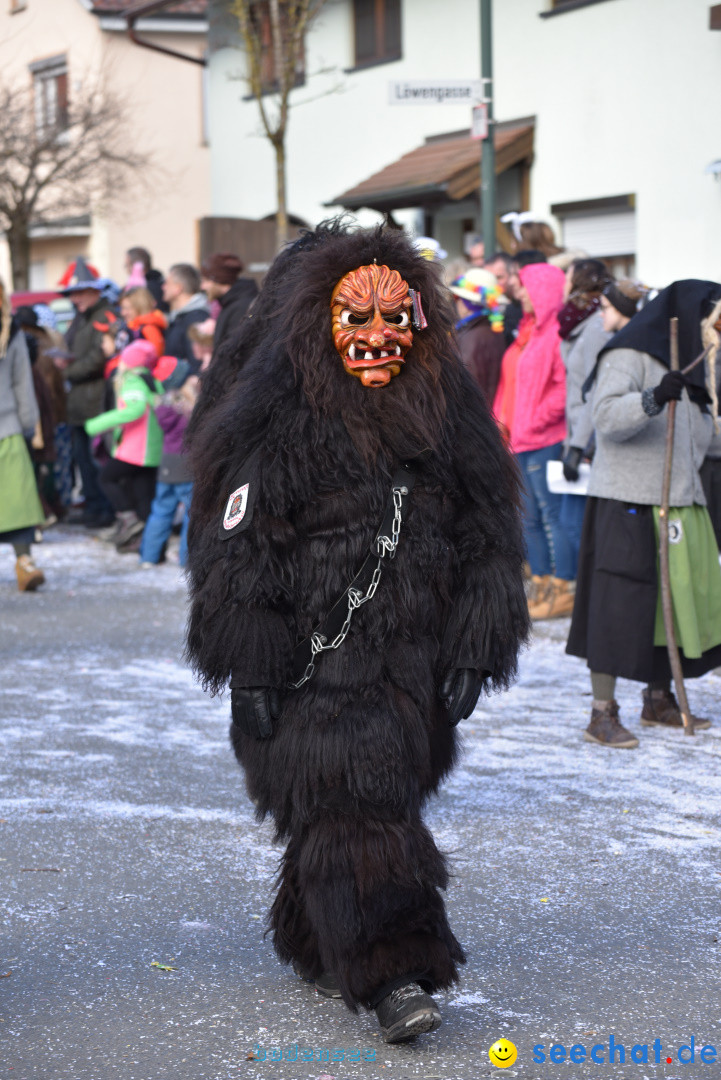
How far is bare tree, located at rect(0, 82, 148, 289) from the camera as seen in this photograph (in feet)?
86.2

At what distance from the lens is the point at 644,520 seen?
643 cm

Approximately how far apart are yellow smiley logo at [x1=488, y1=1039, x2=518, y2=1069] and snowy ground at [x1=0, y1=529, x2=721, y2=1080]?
0.08 feet

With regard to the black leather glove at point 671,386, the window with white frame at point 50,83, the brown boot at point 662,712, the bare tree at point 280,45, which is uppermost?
the window with white frame at point 50,83

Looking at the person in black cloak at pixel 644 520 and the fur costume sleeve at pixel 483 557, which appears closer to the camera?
the fur costume sleeve at pixel 483 557

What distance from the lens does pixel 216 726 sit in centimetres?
691

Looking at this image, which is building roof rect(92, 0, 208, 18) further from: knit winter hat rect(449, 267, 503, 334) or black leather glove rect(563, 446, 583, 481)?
black leather glove rect(563, 446, 583, 481)

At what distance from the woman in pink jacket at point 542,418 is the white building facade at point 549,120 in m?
2.01

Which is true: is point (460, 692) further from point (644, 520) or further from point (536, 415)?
point (536, 415)

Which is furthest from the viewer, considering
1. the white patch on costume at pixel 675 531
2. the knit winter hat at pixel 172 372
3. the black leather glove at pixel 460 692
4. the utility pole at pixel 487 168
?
the knit winter hat at pixel 172 372

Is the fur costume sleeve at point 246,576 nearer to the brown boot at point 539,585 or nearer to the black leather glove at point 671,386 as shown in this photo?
the black leather glove at point 671,386

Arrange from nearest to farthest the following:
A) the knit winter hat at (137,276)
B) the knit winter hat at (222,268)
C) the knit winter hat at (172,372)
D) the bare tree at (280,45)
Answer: the knit winter hat at (222,268) → the knit winter hat at (172,372) → the knit winter hat at (137,276) → the bare tree at (280,45)

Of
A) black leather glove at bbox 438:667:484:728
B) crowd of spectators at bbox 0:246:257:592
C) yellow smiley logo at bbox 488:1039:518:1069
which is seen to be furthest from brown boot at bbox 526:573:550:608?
yellow smiley logo at bbox 488:1039:518:1069

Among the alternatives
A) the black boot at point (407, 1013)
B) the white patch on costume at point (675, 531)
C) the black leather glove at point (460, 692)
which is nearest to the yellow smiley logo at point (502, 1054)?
the black boot at point (407, 1013)

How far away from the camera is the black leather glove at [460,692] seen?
12.3 ft
